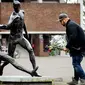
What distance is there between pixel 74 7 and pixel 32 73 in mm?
44344

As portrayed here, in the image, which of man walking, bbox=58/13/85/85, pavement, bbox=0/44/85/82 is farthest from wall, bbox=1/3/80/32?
man walking, bbox=58/13/85/85

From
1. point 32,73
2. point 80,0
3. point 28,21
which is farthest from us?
point 80,0

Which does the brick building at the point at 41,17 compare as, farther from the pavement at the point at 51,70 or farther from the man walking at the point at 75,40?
the man walking at the point at 75,40

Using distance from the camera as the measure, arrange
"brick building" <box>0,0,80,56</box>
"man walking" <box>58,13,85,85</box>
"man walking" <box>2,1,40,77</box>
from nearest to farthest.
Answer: "man walking" <box>58,13,85,85</box> → "man walking" <box>2,1,40,77</box> → "brick building" <box>0,0,80,56</box>

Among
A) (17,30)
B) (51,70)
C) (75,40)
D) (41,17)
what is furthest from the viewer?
(41,17)

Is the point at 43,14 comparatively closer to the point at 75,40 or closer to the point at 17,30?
the point at 17,30

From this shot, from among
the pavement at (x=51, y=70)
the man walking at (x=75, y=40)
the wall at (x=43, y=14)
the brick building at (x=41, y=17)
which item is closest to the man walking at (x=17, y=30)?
the man walking at (x=75, y=40)

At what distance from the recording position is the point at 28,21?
53.0 meters

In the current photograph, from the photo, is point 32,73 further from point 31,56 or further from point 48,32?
point 48,32

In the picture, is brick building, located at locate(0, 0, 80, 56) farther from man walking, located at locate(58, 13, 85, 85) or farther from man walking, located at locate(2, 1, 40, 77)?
man walking, located at locate(58, 13, 85, 85)

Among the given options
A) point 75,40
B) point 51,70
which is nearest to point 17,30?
point 75,40

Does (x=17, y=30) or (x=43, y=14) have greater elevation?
(x=17, y=30)

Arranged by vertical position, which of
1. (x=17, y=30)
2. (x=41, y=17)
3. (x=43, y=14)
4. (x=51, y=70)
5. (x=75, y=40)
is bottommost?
(x=41, y=17)

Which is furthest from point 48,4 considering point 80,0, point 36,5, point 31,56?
point 31,56
